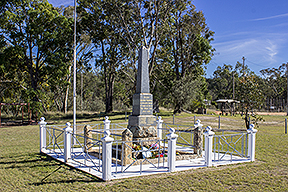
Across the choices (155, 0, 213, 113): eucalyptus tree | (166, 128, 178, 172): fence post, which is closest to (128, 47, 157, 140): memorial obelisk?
(166, 128, 178, 172): fence post

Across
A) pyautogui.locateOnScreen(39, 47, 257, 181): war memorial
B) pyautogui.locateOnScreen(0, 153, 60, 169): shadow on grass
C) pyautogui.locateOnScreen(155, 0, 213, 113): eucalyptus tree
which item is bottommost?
pyautogui.locateOnScreen(0, 153, 60, 169): shadow on grass

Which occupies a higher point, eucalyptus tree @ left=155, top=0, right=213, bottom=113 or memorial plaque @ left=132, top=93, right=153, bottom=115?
eucalyptus tree @ left=155, top=0, right=213, bottom=113

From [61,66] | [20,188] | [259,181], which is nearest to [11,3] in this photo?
[61,66]

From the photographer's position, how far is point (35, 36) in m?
29.6

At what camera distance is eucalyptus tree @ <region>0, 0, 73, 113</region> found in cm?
2877

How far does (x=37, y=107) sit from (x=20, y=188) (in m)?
23.2

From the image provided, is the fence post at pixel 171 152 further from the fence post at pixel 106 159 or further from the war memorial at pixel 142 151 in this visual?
the fence post at pixel 106 159

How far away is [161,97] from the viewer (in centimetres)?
3800

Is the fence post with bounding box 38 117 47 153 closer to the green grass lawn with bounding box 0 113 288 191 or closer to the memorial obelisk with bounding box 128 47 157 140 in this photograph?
the green grass lawn with bounding box 0 113 288 191

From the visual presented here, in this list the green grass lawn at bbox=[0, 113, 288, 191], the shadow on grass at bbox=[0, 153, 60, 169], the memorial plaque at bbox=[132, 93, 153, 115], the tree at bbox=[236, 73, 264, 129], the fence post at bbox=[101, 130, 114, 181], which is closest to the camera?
the green grass lawn at bbox=[0, 113, 288, 191]

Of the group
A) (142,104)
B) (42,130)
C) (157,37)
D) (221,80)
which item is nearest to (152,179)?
(142,104)

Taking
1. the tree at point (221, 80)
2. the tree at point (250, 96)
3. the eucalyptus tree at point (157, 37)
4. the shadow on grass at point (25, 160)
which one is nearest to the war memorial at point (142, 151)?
the shadow on grass at point (25, 160)

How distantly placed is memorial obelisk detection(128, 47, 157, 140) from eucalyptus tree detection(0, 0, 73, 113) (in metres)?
20.5

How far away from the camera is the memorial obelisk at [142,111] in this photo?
34.7 ft
